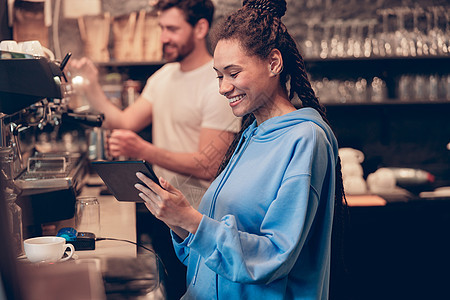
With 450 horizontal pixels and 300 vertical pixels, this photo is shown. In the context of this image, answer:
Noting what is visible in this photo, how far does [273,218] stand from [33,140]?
1.66 m

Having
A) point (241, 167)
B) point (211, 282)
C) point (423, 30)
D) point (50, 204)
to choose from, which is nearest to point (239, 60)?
point (241, 167)

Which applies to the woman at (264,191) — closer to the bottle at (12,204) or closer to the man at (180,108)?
the bottle at (12,204)

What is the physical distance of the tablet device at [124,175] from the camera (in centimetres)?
125

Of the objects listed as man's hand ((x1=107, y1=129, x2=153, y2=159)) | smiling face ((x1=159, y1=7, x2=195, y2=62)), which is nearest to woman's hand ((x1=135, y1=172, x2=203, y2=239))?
man's hand ((x1=107, y1=129, x2=153, y2=159))

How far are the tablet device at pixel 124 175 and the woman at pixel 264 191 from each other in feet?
0.11

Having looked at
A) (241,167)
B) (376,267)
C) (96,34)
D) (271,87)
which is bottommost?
(376,267)

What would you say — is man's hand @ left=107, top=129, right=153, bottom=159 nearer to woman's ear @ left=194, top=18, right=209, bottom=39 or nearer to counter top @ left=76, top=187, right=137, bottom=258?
counter top @ left=76, top=187, right=137, bottom=258

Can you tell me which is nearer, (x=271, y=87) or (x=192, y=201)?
(x=271, y=87)

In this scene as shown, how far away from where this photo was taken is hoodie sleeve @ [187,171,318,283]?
117 centimetres

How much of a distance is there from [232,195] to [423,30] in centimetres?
306

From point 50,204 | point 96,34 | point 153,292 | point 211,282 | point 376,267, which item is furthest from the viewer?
point 96,34

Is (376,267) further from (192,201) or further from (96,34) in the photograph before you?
(96,34)

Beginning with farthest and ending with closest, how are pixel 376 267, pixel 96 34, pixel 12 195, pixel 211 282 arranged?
pixel 96 34, pixel 376 267, pixel 12 195, pixel 211 282

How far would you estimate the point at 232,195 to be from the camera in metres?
1.32
